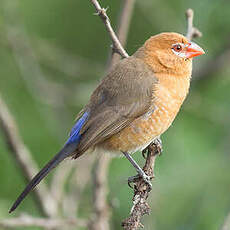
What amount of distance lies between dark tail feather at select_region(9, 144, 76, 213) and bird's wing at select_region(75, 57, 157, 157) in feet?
Result: 0.32

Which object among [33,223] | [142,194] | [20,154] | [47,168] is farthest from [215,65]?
[33,223]

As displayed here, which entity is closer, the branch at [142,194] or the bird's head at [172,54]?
the branch at [142,194]

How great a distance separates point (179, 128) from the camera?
703cm

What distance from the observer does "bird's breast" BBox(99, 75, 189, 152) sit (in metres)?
5.20

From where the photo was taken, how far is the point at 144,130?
5.19 metres

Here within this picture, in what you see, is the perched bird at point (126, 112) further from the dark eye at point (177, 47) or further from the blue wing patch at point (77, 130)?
the dark eye at point (177, 47)

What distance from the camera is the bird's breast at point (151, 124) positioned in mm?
5195

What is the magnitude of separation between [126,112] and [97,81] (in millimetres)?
2802

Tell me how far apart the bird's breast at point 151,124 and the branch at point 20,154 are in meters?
1.12

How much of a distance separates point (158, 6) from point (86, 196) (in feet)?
9.68

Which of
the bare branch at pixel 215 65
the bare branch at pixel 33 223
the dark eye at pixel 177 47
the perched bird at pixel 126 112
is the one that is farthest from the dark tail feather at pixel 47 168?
the bare branch at pixel 215 65

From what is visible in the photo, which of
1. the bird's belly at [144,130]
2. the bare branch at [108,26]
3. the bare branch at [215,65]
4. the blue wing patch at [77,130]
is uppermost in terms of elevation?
the bare branch at [108,26]

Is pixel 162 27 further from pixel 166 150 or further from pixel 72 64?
pixel 166 150

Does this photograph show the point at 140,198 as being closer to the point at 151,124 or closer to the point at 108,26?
the point at 151,124
